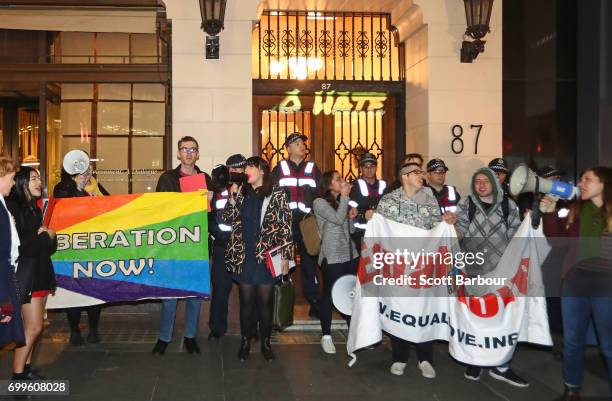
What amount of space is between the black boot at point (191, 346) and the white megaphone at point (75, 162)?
2.21 meters

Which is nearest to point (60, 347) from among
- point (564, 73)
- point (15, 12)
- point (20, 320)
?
point (20, 320)

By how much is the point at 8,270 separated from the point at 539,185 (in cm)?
441

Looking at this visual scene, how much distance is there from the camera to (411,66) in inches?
424

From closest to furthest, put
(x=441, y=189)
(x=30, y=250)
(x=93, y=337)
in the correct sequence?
(x=30, y=250), (x=93, y=337), (x=441, y=189)

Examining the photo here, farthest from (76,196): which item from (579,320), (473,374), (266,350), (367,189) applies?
(579,320)

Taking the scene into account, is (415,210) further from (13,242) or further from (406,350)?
(13,242)

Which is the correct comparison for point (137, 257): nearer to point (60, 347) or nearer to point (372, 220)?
point (60, 347)

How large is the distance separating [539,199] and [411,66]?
4.82m

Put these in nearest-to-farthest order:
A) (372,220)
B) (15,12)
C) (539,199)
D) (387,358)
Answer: (539,199)
(372,220)
(387,358)
(15,12)

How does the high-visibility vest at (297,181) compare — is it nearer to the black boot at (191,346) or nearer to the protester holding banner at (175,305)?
the protester holding banner at (175,305)

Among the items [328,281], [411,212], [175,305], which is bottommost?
[175,305]

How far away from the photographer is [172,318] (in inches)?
305

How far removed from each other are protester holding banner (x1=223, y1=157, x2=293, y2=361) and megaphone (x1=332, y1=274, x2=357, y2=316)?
0.67m

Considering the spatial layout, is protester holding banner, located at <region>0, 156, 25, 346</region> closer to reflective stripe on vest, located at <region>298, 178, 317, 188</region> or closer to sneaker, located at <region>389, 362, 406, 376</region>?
sneaker, located at <region>389, 362, 406, 376</region>
